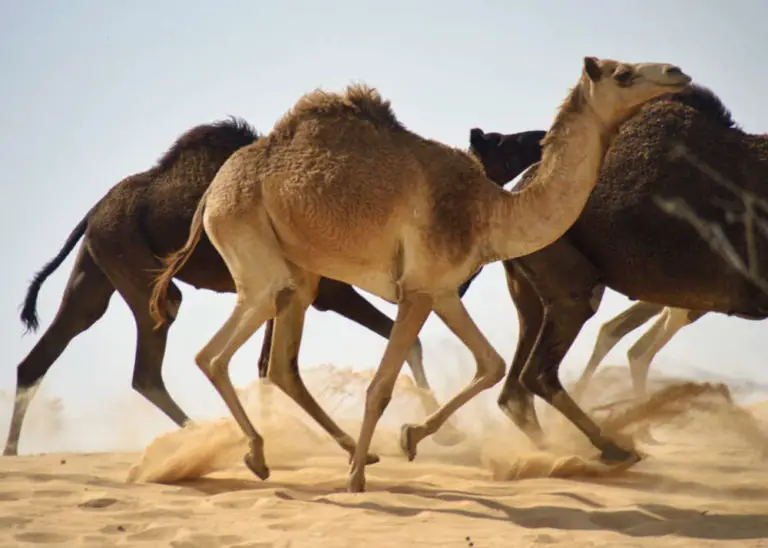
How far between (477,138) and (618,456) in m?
3.40

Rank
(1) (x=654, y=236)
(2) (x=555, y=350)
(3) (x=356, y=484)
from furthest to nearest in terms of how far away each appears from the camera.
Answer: (2) (x=555, y=350) → (1) (x=654, y=236) → (3) (x=356, y=484)

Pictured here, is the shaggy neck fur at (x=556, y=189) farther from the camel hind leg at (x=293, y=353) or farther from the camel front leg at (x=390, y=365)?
the camel hind leg at (x=293, y=353)

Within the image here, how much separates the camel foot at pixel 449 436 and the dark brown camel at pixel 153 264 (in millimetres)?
203

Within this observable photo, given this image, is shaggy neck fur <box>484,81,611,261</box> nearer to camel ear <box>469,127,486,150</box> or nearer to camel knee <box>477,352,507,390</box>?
camel knee <box>477,352,507,390</box>

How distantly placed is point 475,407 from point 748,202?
2564mm

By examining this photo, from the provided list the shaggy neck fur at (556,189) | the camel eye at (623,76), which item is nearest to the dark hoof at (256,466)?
the shaggy neck fur at (556,189)

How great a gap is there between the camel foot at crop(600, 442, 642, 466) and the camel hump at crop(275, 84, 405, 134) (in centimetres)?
229

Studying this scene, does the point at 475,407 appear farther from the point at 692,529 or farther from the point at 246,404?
the point at 692,529

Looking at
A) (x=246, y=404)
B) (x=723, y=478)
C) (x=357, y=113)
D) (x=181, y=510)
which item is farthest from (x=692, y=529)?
(x=246, y=404)

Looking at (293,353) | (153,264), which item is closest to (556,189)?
(293,353)

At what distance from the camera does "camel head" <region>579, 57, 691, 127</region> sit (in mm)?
6645

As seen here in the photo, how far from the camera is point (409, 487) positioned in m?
7.23

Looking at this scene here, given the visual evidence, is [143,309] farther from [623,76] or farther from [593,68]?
[623,76]

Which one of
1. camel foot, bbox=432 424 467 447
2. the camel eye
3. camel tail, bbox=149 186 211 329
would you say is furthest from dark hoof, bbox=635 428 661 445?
camel tail, bbox=149 186 211 329
